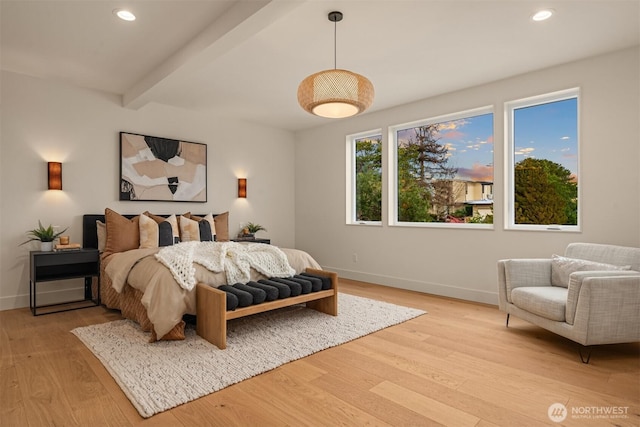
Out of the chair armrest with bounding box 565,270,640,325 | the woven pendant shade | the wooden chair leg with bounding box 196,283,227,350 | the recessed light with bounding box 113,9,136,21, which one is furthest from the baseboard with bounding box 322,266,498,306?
the recessed light with bounding box 113,9,136,21

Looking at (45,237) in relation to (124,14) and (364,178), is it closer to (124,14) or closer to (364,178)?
(124,14)

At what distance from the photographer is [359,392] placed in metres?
2.20

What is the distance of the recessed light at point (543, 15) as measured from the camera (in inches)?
111

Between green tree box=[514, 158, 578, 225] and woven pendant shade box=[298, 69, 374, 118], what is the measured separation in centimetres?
234

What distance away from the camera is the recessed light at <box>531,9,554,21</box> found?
2.81 metres

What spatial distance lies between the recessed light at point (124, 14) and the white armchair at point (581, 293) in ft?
12.5

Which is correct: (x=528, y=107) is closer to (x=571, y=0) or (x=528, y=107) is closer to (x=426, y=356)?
(x=571, y=0)

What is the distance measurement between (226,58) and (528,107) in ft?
11.1

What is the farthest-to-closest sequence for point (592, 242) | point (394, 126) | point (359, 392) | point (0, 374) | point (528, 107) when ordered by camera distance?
point (394, 126) < point (528, 107) < point (592, 242) < point (0, 374) < point (359, 392)

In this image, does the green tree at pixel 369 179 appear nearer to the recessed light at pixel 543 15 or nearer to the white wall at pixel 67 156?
the white wall at pixel 67 156

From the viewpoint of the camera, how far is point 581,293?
8.57ft

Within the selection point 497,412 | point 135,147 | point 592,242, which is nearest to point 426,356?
point 497,412

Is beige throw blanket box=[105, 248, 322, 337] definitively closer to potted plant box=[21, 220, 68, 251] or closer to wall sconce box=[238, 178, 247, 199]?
potted plant box=[21, 220, 68, 251]
